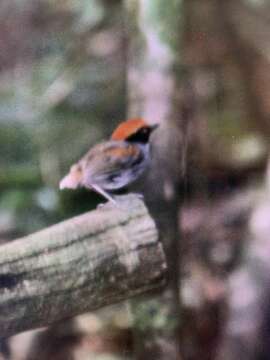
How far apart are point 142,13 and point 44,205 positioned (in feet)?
1.07

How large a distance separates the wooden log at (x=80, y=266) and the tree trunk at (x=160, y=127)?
0.9 inches

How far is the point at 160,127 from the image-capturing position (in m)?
1.04

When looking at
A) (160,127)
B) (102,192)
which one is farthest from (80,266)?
(160,127)

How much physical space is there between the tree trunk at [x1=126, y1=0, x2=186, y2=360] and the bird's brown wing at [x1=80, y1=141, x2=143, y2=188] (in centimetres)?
4

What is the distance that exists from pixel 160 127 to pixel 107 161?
0.10 m

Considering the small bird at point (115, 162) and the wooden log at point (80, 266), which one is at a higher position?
the small bird at point (115, 162)

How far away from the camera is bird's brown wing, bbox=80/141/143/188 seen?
1.02 m

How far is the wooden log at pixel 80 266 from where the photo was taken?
3.19 feet

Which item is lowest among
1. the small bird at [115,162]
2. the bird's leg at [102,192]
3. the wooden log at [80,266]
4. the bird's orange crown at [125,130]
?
the wooden log at [80,266]

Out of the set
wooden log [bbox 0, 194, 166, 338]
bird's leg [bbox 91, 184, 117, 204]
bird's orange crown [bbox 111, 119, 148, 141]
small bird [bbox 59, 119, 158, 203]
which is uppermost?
bird's orange crown [bbox 111, 119, 148, 141]

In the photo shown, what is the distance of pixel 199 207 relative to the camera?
1033 millimetres

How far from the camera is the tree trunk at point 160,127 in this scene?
40.1 inches

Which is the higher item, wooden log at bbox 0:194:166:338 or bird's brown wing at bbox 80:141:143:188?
bird's brown wing at bbox 80:141:143:188

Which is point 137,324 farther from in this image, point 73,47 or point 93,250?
point 73,47
